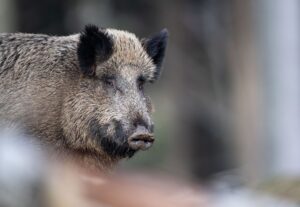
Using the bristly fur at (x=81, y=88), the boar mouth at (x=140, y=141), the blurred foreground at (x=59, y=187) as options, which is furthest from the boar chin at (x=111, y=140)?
the blurred foreground at (x=59, y=187)

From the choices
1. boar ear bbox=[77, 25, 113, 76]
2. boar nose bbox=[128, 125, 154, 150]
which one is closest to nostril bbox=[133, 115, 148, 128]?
boar nose bbox=[128, 125, 154, 150]

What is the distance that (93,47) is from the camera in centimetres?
536

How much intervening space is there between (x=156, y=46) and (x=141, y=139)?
0.79 meters

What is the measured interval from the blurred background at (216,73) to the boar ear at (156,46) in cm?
648

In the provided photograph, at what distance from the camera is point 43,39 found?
5680 millimetres

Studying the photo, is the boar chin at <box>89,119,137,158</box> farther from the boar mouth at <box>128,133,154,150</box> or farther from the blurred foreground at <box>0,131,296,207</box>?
the blurred foreground at <box>0,131,296,207</box>

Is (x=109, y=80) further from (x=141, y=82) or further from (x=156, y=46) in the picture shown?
(x=156, y=46)

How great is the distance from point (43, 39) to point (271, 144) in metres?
7.58

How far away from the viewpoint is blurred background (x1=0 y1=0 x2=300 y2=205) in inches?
491

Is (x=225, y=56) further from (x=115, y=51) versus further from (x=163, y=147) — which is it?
(x=115, y=51)

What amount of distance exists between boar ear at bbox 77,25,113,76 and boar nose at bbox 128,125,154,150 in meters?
0.56

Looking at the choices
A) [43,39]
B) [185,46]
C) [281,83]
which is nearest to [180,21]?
[185,46]

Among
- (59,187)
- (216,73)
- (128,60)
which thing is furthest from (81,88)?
(216,73)

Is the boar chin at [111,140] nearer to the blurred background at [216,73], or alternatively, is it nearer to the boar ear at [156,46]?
the boar ear at [156,46]
